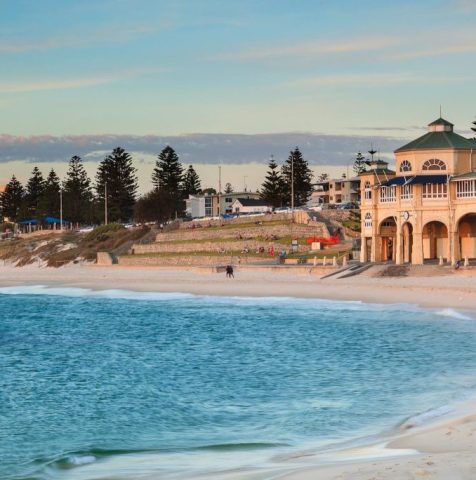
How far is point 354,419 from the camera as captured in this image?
70.9 feet

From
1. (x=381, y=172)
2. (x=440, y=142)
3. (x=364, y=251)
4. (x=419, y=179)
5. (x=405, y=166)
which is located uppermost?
(x=440, y=142)

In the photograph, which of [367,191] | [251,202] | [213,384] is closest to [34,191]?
[251,202]

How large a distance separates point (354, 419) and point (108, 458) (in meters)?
5.66

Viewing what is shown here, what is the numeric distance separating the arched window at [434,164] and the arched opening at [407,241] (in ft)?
12.7

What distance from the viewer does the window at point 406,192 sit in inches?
2480

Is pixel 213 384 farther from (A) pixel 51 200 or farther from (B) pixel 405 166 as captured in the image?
(A) pixel 51 200

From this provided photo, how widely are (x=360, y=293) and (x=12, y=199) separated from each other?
11778 cm

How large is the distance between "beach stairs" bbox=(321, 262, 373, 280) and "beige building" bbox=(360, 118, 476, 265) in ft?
8.63

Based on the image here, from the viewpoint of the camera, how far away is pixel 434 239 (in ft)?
213

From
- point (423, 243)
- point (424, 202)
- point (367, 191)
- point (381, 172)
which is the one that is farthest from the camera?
point (367, 191)

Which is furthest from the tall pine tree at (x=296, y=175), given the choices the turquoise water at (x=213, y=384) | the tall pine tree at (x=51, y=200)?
the turquoise water at (x=213, y=384)

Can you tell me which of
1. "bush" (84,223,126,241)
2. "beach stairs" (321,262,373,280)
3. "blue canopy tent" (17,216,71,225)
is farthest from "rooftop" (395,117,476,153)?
"blue canopy tent" (17,216,71,225)

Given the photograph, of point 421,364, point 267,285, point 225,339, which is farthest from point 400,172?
point 421,364

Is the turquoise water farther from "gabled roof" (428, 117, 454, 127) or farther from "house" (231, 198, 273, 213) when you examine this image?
"house" (231, 198, 273, 213)
